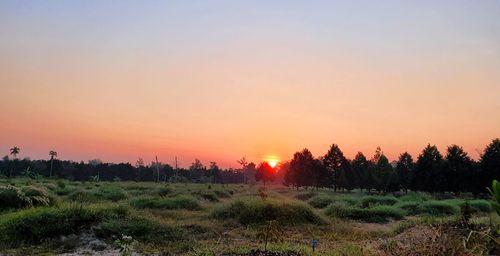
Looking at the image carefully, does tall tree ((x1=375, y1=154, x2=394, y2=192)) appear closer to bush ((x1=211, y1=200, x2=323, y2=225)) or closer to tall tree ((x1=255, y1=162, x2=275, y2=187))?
bush ((x1=211, y1=200, x2=323, y2=225))

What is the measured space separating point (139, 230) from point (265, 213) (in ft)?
20.9

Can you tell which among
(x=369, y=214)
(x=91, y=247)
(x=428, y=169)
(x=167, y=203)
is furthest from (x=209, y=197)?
(x=428, y=169)

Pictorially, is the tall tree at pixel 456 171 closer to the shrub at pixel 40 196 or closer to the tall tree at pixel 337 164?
the tall tree at pixel 337 164

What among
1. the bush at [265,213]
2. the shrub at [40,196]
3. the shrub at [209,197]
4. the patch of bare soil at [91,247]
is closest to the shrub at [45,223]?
the patch of bare soil at [91,247]

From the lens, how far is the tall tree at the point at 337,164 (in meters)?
65.6

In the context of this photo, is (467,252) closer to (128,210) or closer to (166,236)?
(166,236)

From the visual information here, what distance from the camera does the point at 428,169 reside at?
5359 centimetres

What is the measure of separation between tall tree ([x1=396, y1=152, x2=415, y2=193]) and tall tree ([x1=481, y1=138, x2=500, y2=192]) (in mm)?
10309

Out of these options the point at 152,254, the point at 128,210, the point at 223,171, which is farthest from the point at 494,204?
the point at 223,171

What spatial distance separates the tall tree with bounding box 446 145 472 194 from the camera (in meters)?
50.1

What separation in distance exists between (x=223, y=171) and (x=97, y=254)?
12126 centimetres

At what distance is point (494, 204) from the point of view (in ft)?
13.9

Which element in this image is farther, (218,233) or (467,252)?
(218,233)

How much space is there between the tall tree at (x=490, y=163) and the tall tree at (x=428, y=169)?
4.67 metres
